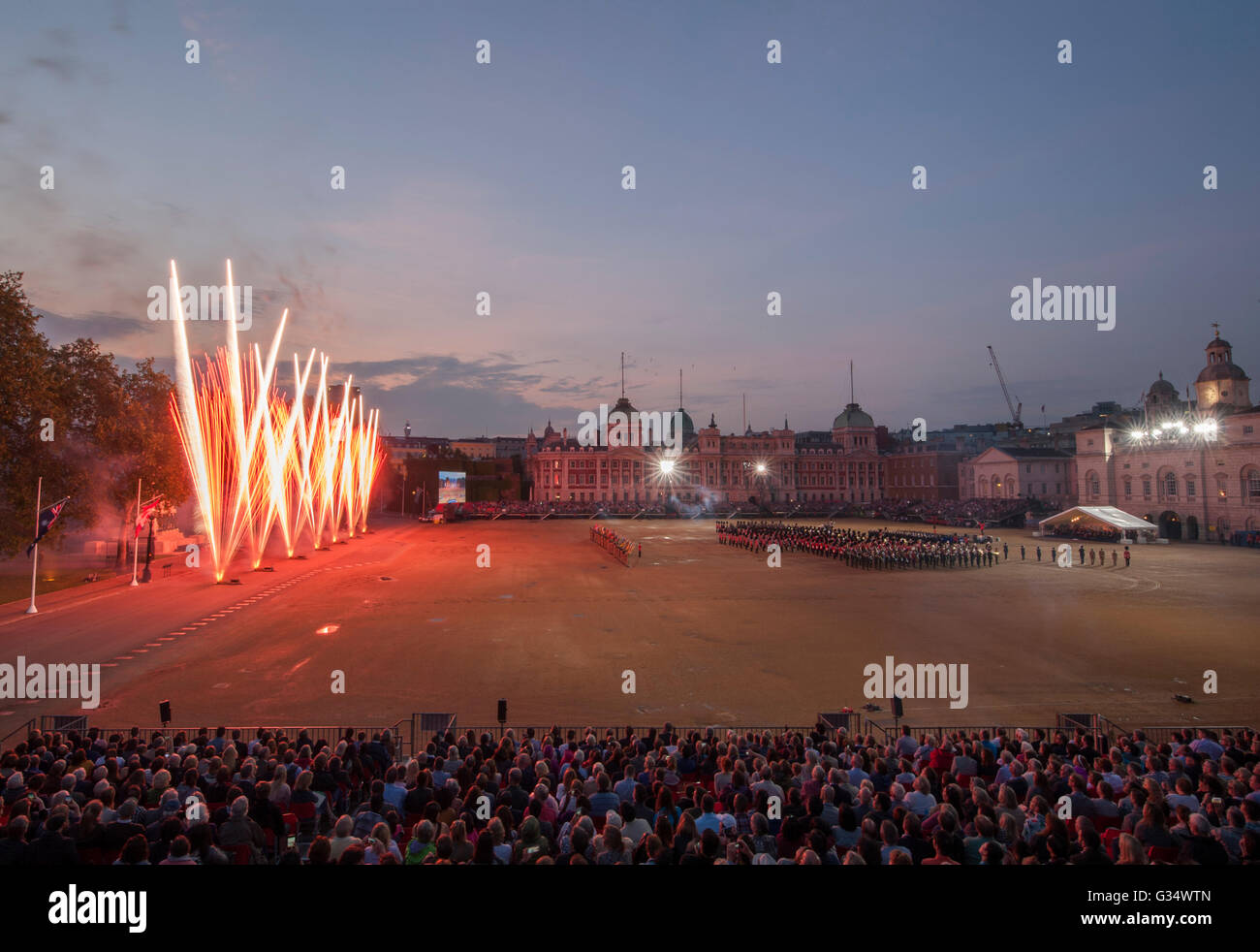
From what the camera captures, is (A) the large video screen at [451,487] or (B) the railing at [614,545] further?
(A) the large video screen at [451,487]

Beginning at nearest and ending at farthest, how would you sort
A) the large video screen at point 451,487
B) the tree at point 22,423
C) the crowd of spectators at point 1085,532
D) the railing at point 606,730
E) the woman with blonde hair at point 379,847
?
the woman with blonde hair at point 379,847 → the railing at point 606,730 → the tree at point 22,423 → the crowd of spectators at point 1085,532 → the large video screen at point 451,487

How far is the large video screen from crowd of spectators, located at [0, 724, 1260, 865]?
7841 cm

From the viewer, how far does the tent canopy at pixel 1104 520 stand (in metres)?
55.5

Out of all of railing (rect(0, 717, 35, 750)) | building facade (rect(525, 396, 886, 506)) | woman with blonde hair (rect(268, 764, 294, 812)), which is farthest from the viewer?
building facade (rect(525, 396, 886, 506))

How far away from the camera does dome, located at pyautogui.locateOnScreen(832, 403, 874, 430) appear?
129m

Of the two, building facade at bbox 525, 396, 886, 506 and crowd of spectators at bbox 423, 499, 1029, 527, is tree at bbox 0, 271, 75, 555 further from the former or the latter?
building facade at bbox 525, 396, 886, 506

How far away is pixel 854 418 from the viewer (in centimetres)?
12925

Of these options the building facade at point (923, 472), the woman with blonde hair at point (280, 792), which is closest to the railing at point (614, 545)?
the woman with blonde hair at point (280, 792)

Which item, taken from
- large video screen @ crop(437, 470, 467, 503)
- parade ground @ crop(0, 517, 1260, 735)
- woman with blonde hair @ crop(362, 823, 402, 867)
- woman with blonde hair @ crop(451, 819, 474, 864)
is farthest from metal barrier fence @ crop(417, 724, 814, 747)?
large video screen @ crop(437, 470, 467, 503)

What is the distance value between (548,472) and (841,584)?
9029 cm

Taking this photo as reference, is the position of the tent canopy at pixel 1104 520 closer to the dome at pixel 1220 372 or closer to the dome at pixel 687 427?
the dome at pixel 1220 372

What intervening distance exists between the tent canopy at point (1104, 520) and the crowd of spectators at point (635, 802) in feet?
172

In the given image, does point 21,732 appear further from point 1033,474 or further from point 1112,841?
point 1033,474
